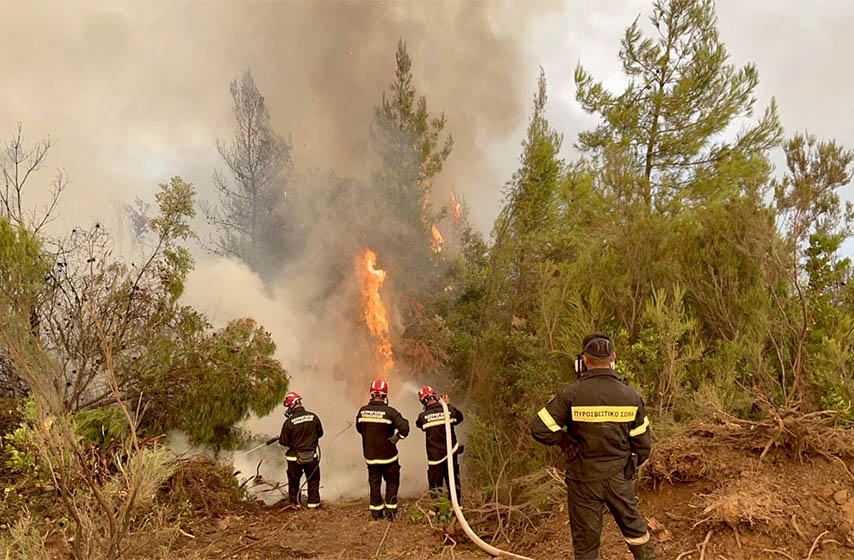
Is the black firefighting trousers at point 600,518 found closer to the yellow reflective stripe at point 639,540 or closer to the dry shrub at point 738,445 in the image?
the yellow reflective stripe at point 639,540

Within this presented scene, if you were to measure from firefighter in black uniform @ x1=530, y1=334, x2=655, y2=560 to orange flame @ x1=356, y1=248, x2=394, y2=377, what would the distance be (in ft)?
36.1

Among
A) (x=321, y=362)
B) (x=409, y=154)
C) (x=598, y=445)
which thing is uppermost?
(x=409, y=154)

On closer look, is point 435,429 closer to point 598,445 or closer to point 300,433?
point 300,433

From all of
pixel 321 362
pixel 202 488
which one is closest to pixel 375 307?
pixel 321 362

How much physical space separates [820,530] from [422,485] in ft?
32.3

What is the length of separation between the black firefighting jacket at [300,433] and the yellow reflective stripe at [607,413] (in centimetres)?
562

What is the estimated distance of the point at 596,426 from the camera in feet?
13.2

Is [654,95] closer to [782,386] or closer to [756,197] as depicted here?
[756,197]

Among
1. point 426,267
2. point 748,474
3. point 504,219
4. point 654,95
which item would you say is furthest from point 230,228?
point 748,474

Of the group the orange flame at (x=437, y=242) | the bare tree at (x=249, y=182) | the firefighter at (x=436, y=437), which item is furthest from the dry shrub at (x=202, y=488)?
the bare tree at (x=249, y=182)

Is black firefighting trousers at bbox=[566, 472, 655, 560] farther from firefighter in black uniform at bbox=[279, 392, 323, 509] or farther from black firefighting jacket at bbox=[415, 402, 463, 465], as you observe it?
firefighter in black uniform at bbox=[279, 392, 323, 509]

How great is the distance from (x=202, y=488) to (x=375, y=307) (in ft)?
27.6

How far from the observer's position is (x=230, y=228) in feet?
78.5

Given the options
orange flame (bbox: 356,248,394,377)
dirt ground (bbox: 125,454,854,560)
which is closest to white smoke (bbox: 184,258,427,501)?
orange flame (bbox: 356,248,394,377)
